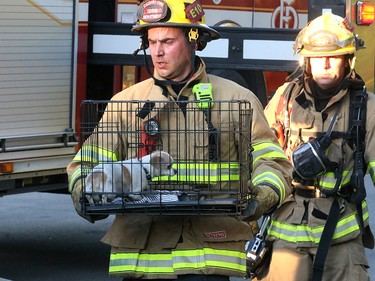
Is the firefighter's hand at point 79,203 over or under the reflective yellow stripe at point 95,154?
under

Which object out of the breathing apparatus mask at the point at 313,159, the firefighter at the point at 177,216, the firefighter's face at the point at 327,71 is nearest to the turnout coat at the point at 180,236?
the firefighter at the point at 177,216

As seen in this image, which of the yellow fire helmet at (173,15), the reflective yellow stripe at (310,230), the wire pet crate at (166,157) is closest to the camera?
the wire pet crate at (166,157)

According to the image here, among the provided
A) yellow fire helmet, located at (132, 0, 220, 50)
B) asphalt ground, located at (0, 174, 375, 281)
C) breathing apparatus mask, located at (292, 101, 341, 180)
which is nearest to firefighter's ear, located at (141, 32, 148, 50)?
yellow fire helmet, located at (132, 0, 220, 50)

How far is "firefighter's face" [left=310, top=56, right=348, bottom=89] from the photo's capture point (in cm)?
455

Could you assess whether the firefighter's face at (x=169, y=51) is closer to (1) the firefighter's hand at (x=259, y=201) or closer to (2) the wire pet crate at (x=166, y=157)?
(2) the wire pet crate at (x=166, y=157)

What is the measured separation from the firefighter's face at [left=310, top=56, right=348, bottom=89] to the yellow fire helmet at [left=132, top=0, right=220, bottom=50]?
1.05 metres

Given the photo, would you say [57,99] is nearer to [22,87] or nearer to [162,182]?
[22,87]

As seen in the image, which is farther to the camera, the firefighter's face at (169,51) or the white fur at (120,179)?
the firefighter's face at (169,51)

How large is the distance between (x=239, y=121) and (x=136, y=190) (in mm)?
478

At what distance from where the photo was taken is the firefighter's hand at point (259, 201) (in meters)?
3.25

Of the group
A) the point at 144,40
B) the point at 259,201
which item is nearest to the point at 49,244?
the point at 144,40

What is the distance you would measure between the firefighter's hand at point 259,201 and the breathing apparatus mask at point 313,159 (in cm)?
99

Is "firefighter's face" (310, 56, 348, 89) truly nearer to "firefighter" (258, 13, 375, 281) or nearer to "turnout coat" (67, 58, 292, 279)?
"firefighter" (258, 13, 375, 281)

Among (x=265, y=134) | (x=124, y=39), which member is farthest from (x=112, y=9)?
(x=265, y=134)
